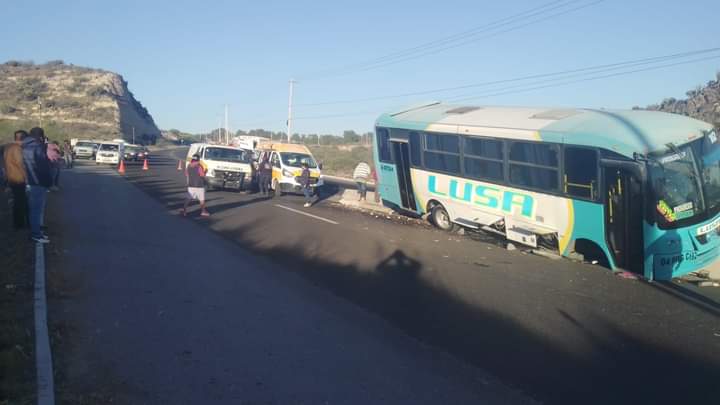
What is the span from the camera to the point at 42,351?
5.71 m

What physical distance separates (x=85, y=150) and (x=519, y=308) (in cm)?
4573

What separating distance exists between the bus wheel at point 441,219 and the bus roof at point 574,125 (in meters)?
2.20

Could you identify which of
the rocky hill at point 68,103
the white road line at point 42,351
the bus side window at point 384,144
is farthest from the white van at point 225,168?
the rocky hill at point 68,103

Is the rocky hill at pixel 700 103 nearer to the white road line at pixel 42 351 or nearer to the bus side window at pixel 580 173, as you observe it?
the bus side window at pixel 580 173

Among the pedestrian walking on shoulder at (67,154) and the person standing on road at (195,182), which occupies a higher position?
the pedestrian walking on shoulder at (67,154)

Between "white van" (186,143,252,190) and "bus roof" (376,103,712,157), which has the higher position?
"bus roof" (376,103,712,157)

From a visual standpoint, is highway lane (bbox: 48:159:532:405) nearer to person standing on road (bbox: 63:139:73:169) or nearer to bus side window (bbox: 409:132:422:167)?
bus side window (bbox: 409:132:422:167)

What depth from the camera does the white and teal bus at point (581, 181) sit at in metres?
11.3

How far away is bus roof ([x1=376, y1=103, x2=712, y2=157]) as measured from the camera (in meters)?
11.8

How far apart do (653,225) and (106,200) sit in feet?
53.3

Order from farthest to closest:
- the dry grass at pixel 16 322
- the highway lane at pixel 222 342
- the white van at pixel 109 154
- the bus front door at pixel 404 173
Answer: the white van at pixel 109 154 < the bus front door at pixel 404 173 < the highway lane at pixel 222 342 < the dry grass at pixel 16 322

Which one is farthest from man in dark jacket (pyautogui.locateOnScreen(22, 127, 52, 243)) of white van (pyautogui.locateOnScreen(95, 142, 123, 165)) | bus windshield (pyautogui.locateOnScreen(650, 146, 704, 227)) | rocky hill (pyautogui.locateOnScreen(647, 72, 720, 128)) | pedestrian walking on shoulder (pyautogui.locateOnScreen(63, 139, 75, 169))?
white van (pyautogui.locateOnScreen(95, 142, 123, 165))

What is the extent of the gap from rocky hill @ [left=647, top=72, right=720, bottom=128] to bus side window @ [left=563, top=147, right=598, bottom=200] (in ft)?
45.6

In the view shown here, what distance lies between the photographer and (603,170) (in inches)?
481
